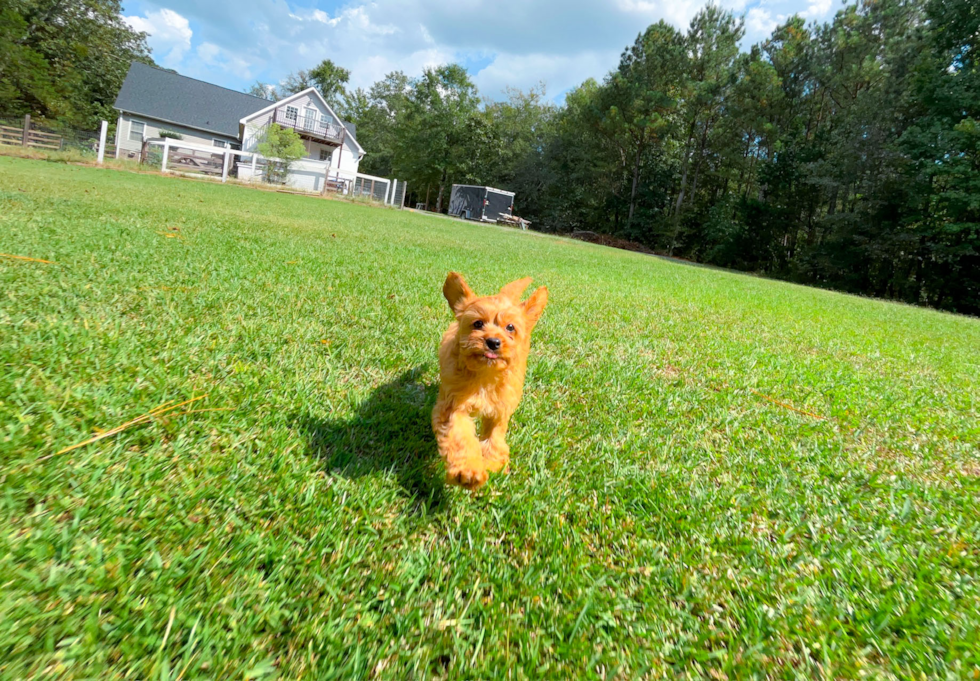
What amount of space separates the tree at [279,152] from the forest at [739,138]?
72.2 ft

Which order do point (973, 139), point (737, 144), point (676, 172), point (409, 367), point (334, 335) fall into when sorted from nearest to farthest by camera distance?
point (409, 367) < point (334, 335) < point (973, 139) < point (737, 144) < point (676, 172)

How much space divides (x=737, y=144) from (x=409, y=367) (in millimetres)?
38923

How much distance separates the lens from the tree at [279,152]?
32.9 m

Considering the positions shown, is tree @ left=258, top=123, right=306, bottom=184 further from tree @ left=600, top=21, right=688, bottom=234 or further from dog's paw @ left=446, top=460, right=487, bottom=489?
dog's paw @ left=446, top=460, right=487, bottom=489

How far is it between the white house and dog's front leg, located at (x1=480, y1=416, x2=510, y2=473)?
38.2 meters

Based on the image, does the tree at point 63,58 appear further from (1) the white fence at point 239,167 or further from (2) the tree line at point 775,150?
(2) the tree line at point 775,150

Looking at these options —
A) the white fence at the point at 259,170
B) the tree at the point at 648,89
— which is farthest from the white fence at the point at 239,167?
the tree at the point at 648,89

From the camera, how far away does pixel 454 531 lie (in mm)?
1887

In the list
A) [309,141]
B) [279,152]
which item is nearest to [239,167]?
[279,152]

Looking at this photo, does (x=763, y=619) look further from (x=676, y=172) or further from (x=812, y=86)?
(x=676, y=172)

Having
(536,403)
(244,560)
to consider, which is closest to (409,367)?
(536,403)

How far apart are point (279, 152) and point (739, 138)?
33.4m

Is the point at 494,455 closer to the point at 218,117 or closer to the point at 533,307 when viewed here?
the point at 533,307

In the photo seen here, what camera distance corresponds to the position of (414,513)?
6.36ft
